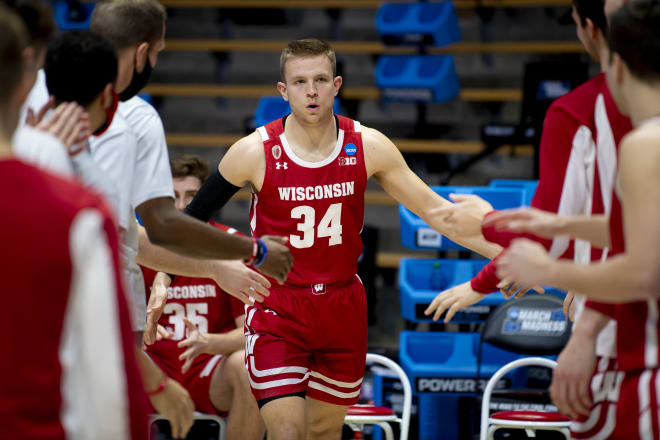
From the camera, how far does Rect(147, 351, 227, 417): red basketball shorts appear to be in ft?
16.9

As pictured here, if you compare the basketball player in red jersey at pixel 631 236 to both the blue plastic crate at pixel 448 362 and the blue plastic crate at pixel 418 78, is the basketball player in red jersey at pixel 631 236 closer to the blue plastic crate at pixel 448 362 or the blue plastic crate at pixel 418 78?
the blue plastic crate at pixel 448 362

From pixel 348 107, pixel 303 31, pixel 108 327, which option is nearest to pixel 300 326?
pixel 108 327

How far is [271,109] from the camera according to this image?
316 inches

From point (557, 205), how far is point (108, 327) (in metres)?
1.62

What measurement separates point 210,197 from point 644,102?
2.30 metres

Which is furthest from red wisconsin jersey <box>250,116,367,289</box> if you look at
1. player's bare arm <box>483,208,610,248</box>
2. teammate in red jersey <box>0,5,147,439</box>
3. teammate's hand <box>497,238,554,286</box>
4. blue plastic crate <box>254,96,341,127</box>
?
blue plastic crate <box>254,96,341,127</box>

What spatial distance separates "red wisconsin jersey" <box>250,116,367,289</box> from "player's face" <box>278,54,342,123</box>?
0.57 feet

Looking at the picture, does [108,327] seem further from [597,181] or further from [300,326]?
[300,326]

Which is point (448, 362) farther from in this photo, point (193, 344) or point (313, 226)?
point (313, 226)

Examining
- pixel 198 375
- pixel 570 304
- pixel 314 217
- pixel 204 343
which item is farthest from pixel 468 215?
pixel 198 375

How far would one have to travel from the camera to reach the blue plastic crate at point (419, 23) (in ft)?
27.9

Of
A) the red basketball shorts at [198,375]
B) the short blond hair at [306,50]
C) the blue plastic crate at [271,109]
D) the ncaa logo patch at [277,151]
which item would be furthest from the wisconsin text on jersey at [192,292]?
the blue plastic crate at [271,109]

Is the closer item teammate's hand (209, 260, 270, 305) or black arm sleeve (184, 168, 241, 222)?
teammate's hand (209, 260, 270, 305)

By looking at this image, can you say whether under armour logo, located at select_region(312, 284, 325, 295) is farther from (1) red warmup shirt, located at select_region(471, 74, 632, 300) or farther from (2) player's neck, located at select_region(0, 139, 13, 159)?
(2) player's neck, located at select_region(0, 139, 13, 159)
